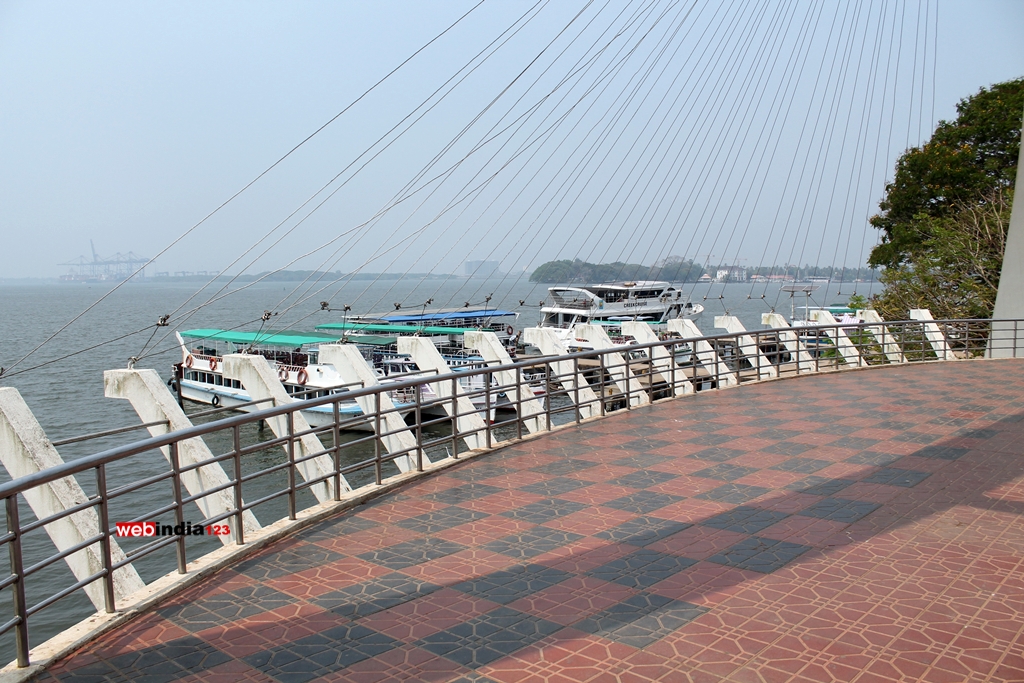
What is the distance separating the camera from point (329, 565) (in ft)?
18.6

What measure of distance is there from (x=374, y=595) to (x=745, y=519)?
3.15m

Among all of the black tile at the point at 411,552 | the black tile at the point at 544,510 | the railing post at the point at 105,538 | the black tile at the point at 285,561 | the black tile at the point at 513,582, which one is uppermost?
the railing post at the point at 105,538

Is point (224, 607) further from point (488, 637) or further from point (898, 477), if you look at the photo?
point (898, 477)

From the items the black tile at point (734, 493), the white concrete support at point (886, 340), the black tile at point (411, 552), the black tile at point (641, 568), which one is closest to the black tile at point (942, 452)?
the black tile at point (734, 493)

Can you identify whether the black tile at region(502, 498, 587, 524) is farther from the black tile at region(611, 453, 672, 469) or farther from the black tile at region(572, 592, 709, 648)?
the black tile at region(572, 592, 709, 648)

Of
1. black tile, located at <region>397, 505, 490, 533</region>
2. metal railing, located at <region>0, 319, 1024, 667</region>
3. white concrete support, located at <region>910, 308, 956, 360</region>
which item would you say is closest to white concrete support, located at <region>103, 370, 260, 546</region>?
metal railing, located at <region>0, 319, 1024, 667</region>

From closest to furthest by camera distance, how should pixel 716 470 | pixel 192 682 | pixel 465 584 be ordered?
pixel 192 682 → pixel 465 584 → pixel 716 470

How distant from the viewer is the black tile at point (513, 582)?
5.09m

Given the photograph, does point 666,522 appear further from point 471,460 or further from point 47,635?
point 47,635

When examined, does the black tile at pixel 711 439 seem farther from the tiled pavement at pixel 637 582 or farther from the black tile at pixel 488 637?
Result: the black tile at pixel 488 637

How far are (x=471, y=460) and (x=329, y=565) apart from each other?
141 inches

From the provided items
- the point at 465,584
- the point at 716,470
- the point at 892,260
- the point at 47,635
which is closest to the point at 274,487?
the point at 47,635

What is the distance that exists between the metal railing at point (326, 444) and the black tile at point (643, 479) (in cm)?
141

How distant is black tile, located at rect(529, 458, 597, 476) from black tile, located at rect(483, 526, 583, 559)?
1987 mm
